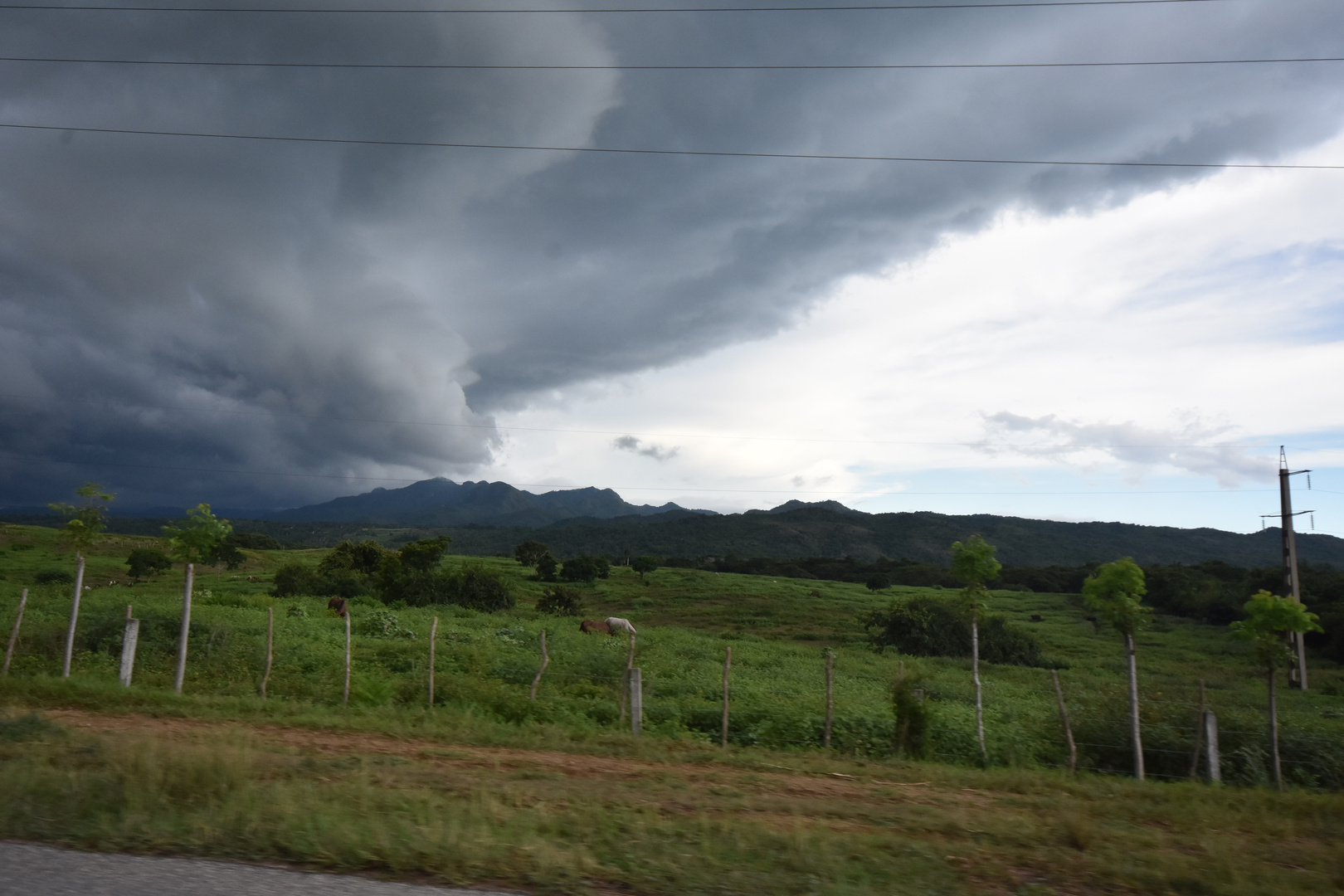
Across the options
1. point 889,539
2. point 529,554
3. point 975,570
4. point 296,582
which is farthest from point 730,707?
point 889,539

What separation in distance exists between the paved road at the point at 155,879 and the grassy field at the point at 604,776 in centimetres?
32

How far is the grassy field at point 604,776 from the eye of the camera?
619 cm

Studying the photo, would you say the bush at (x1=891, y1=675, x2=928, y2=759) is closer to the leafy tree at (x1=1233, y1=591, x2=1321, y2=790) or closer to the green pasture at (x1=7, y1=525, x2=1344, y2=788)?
the green pasture at (x1=7, y1=525, x2=1344, y2=788)

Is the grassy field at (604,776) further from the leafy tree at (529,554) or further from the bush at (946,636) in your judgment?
the leafy tree at (529,554)

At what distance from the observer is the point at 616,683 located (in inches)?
746

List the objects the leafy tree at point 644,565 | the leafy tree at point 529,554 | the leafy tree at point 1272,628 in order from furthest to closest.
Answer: the leafy tree at point 644,565 < the leafy tree at point 529,554 < the leafy tree at point 1272,628

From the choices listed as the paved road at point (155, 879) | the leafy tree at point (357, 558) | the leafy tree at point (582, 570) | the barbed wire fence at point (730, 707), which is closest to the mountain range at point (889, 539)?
the leafy tree at point (582, 570)

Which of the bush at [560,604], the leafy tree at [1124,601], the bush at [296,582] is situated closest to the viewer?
the leafy tree at [1124,601]

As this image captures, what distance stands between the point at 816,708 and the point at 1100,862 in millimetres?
10669

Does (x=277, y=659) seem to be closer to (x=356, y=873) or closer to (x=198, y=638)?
(x=198, y=638)

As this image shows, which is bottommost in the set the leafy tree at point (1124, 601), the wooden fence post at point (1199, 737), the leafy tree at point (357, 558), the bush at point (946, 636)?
the bush at point (946, 636)

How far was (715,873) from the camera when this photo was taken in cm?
595

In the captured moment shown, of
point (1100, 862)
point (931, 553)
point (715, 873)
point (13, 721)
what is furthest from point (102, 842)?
point (931, 553)

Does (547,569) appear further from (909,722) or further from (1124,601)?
(1124,601)
